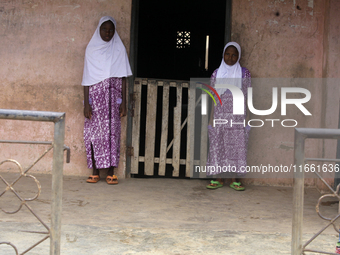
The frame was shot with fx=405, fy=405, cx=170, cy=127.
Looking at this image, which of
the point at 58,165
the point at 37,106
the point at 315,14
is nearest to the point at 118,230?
the point at 58,165

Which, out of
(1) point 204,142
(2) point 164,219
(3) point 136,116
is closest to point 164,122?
(3) point 136,116

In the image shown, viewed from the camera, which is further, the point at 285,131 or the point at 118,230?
the point at 285,131

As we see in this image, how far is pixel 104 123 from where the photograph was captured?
488 centimetres

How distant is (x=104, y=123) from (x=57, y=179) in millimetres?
2754

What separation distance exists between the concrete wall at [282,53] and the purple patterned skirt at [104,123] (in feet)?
5.44

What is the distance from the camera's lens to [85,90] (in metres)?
4.85

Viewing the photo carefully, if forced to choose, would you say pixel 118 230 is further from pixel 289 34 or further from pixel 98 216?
pixel 289 34

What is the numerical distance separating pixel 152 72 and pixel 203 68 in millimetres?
1497

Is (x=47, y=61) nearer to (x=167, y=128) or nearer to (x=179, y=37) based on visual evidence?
(x=167, y=128)

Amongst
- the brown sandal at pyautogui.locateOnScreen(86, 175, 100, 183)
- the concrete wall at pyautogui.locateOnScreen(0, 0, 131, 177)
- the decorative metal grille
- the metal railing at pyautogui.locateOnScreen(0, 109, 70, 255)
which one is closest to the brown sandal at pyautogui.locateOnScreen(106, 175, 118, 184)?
the brown sandal at pyautogui.locateOnScreen(86, 175, 100, 183)

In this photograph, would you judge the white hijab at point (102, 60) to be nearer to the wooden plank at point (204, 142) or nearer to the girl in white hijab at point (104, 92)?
the girl in white hijab at point (104, 92)

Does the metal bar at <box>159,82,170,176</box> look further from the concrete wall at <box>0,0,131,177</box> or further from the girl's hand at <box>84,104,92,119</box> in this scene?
the girl's hand at <box>84,104,92,119</box>

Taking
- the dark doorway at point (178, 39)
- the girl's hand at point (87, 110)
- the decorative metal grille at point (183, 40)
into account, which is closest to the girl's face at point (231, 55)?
the girl's hand at point (87, 110)

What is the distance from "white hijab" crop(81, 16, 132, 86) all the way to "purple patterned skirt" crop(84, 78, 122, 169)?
0.27 feet
